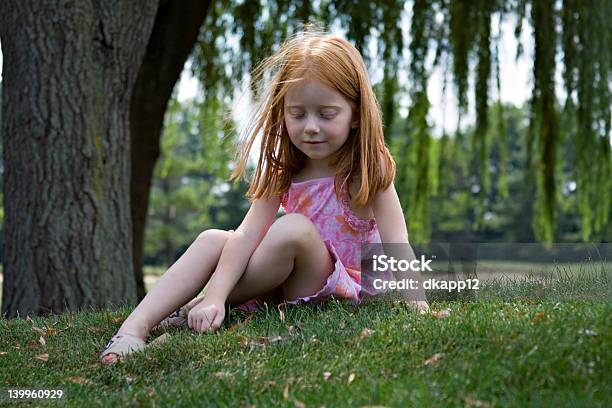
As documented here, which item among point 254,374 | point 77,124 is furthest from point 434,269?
point 77,124

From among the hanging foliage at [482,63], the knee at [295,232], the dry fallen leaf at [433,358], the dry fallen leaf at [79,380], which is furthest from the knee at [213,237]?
the hanging foliage at [482,63]

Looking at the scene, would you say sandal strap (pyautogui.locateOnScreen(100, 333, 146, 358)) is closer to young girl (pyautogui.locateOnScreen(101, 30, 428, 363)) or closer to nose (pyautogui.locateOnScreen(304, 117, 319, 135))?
young girl (pyautogui.locateOnScreen(101, 30, 428, 363))

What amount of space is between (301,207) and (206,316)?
59 cm

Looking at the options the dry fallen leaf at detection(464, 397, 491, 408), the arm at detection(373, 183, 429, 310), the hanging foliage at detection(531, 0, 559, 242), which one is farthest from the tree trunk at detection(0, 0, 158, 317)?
the hanging foliage at detection(531, 0, 559, 242)

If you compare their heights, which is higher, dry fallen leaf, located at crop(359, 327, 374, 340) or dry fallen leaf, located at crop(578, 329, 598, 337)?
dry fallen leaf, located at crop(578, 329, 598, 337)

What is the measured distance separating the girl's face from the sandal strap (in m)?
0.87

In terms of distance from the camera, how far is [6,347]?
277 centimetres

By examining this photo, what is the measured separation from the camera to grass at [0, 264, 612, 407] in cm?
180

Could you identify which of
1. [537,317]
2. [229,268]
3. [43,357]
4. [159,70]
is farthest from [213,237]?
[159,70]

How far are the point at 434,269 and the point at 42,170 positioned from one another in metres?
2.15

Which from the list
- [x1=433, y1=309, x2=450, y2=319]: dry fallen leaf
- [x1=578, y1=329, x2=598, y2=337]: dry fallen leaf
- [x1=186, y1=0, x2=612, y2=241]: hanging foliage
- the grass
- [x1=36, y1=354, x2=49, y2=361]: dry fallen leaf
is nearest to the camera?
the grass

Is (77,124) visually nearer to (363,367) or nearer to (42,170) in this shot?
(42,170)

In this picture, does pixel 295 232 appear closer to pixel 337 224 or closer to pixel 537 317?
pixel 337 224

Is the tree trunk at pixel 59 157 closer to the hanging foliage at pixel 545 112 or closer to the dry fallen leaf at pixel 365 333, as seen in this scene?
the dry fallen leaf at pixel 365 333
